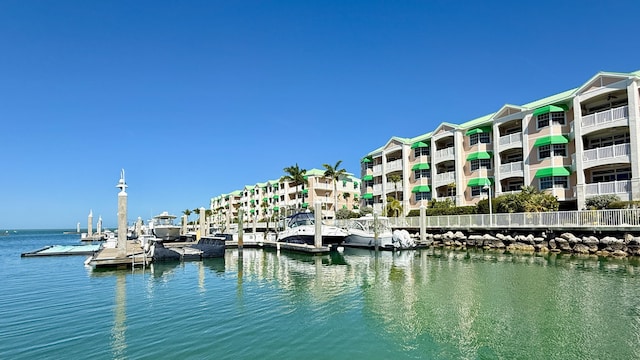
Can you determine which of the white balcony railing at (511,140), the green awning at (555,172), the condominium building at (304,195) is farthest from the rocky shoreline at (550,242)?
the condominium building at (304,195)

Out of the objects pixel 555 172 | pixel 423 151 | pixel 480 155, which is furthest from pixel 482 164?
pixel 555 172

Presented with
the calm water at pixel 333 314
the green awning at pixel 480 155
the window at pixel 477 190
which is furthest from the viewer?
the window at pixel 477 190

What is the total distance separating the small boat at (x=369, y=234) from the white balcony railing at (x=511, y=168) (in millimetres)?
13166

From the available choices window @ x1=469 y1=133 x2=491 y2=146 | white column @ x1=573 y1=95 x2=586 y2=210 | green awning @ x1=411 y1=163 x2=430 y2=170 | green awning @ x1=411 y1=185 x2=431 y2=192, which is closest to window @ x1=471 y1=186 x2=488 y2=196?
window @ x1=469 y1=133 x2=491 y2=146

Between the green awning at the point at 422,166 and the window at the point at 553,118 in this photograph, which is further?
the green awning at the point at 422,166

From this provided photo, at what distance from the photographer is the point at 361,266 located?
25.4m

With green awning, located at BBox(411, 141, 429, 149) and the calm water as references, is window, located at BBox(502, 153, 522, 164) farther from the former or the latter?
the calm water

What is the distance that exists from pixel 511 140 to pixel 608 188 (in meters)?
10.6

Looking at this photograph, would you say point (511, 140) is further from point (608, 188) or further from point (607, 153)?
point (608, 188)

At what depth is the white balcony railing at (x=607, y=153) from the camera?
3156 cm

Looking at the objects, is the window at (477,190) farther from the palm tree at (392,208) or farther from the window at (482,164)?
the palm tree at (392,208)

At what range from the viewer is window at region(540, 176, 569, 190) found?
1437 inches

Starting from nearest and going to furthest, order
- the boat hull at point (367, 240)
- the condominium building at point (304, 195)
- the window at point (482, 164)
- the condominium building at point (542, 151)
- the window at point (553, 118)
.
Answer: the condominium building at point (542, 151) → the boat hull at point (367, 240) → the window at point (553, 118) → the window at point (482, 164) → the condominium building at point (304, 195)

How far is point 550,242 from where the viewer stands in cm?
2911
